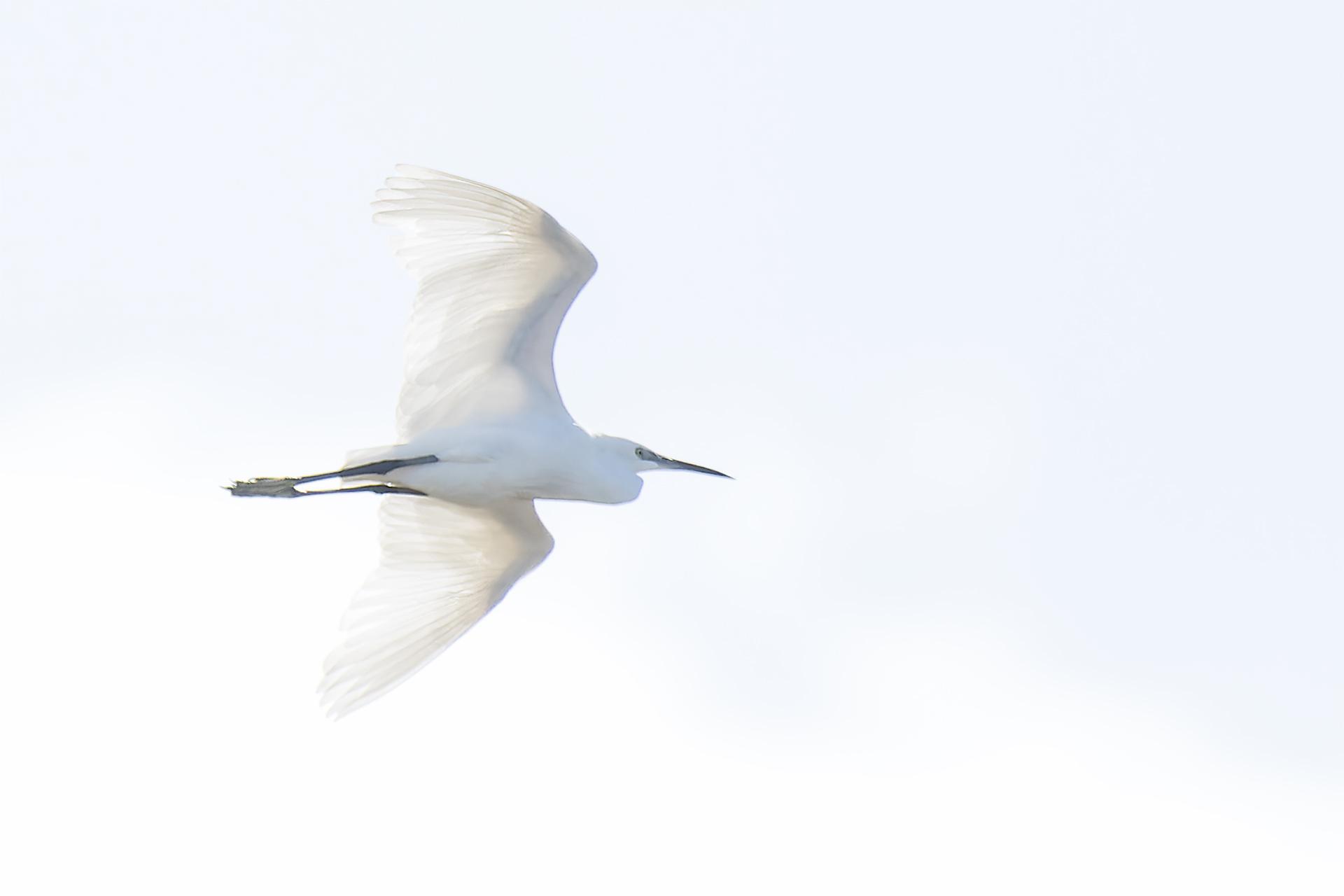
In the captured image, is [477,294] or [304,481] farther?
[304,481]

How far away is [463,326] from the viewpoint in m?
15.5

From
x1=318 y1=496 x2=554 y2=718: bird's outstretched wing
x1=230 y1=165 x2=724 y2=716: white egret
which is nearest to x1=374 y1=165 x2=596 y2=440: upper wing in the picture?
x1=230 y1=165 x2=724 y2=716: white egret

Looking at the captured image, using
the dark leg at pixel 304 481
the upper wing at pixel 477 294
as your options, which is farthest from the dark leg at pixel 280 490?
the upper wing at pixel 477 294

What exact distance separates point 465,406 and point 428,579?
1742 millimetres

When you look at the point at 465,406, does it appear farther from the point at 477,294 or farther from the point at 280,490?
the point at 280,490

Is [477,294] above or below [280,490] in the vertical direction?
above

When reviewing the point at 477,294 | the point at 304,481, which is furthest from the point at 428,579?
the point at 477,294

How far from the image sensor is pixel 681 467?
674 inches

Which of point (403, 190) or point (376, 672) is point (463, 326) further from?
point (376, 672)

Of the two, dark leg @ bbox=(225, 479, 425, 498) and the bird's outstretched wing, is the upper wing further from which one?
the bird's outstretched wing

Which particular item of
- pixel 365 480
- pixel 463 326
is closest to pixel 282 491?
pixel 365 480

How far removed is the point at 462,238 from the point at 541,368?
48.1 inches

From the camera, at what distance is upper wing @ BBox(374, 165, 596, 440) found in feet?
49.0

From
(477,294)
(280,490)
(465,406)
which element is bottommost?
(280,490)
